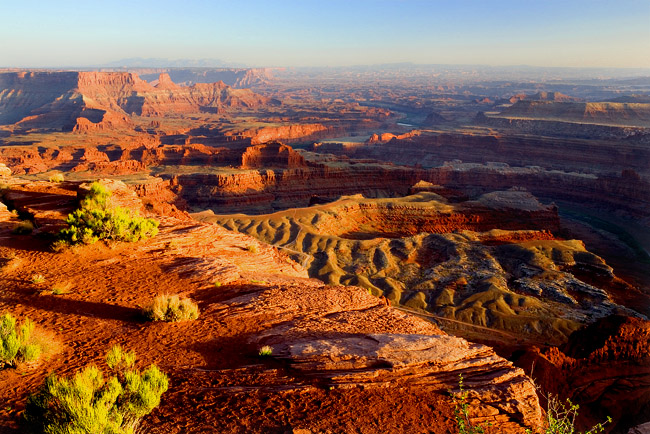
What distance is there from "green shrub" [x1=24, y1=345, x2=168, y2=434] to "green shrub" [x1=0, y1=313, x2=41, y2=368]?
2.08 metres

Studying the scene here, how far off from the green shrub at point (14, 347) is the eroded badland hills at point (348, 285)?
0.72 feet

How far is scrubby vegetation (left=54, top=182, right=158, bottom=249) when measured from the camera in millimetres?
15789

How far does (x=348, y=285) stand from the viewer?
3347 centimetres

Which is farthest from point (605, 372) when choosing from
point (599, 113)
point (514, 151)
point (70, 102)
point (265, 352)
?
point (70, 102)

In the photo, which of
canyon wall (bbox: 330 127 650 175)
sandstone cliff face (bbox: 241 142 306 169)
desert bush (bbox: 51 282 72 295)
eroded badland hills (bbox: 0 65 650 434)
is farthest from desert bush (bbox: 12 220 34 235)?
canyon wall (bbox: 330 127 650 175)

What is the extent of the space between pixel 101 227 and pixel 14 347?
854cm

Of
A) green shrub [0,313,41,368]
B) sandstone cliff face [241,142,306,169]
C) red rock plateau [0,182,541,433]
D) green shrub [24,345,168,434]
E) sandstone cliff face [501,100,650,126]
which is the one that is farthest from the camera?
sandstone cliff face [501,100,650,126]

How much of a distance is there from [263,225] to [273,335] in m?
44.7

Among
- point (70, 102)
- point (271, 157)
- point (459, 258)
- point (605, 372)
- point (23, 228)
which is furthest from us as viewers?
point (70, 102)

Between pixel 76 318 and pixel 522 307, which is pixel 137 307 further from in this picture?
pixel 522 307

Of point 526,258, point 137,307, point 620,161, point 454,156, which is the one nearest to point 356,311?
point 137,307

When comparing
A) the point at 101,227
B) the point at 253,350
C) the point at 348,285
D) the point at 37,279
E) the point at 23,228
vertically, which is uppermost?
the point at 101,227

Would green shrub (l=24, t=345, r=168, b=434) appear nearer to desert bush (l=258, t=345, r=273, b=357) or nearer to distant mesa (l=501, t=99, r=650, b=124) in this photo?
desert bush (l=258, t=345, r=273, b=357)

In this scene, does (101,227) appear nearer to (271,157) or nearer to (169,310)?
(169,310)
